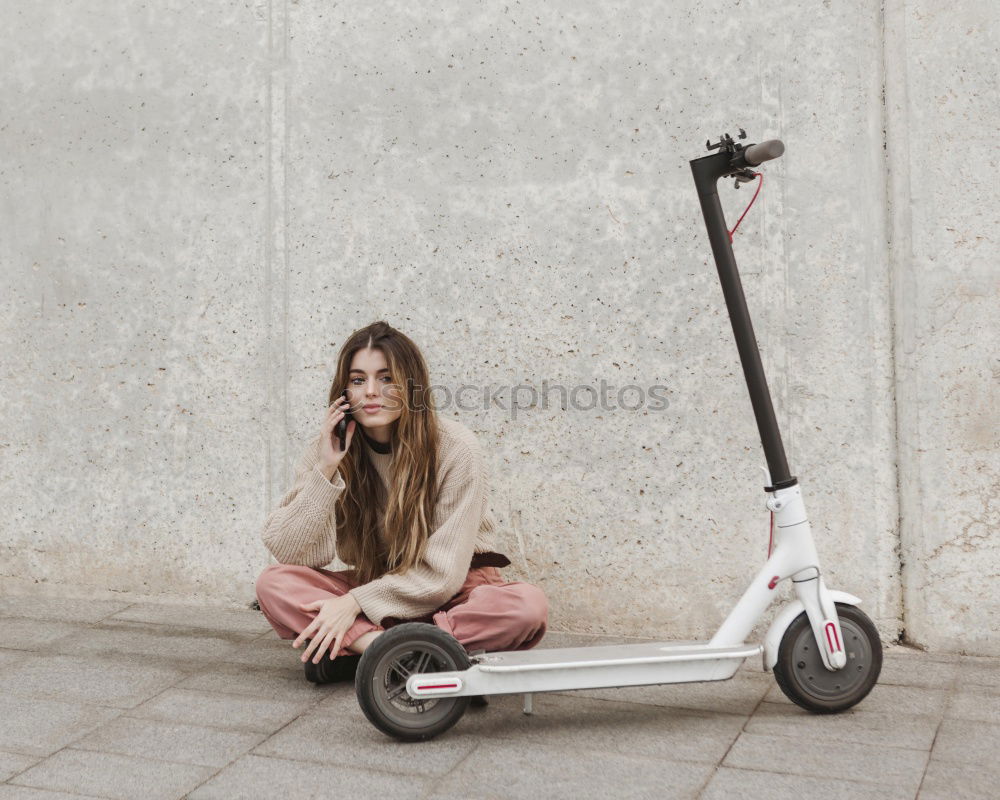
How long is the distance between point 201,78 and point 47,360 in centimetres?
125

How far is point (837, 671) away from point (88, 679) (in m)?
2.12

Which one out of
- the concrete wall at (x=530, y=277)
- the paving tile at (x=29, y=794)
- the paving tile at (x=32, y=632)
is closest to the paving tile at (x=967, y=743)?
the concrete wall at (x=530, y=277)

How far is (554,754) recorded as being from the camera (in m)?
2.45

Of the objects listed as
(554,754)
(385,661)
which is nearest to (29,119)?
(385,661)

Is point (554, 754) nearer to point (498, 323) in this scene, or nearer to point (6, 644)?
point (498, 323)

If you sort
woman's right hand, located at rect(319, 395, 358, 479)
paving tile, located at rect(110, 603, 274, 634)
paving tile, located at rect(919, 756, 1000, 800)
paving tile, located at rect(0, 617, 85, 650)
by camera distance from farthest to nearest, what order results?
paving tile, located at rect(110, 603, 274, 634) → paving tile, located at rect(0, 617, 85, 650) → woman's right hand, located at rect(319, 395, 358, 479) → paving tile, located at rect(919, 756, 1000, 800)

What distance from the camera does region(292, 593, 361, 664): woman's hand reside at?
274cm

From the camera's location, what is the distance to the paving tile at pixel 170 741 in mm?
2459

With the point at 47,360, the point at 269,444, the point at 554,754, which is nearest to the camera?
the point at 554,754

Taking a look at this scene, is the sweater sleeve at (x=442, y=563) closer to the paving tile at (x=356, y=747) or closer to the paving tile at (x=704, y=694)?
the paving tile at (x=356, y=747)

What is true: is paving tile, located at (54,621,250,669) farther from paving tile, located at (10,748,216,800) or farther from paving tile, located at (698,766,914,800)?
paving tile, located at (698,766,914,800)

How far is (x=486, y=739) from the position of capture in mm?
2553

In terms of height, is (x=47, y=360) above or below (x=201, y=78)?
below

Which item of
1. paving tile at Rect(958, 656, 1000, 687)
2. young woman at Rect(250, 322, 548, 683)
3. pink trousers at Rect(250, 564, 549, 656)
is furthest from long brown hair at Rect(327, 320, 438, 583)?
paving tile at Rect(958, 656, 1000, 687)
